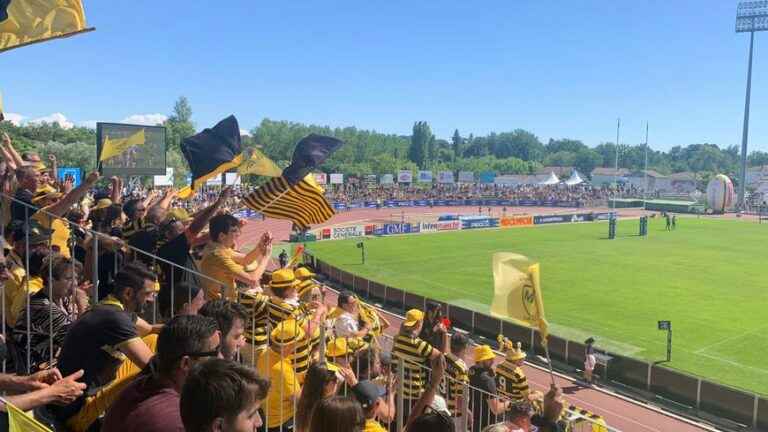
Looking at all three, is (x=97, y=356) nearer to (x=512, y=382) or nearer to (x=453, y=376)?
(x=453, y=376)

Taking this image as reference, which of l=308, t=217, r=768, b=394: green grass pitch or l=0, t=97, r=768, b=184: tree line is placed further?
l=0, t=97, r=768, b=184: tree line

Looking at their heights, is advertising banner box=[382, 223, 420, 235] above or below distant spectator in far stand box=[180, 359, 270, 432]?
below

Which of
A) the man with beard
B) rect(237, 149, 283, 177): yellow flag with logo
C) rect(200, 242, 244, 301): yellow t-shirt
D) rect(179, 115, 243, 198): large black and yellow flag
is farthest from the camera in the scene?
rect(237, 149, 283, 177): yellow flag with logo

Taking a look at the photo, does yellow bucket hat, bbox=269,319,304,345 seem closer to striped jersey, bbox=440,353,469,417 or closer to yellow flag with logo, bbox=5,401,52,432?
striped jersey, bbox=440,353,469,417

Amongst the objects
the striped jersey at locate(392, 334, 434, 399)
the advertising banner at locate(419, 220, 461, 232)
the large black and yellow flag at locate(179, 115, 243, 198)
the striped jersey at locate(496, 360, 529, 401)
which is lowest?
the advertising banner at locate(419, 220, 461, 232)

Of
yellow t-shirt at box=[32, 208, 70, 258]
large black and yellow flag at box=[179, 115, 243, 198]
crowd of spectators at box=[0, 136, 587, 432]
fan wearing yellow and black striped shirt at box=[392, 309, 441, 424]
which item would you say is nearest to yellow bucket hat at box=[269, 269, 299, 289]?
crowd of spectators at box=[0, 136, 587, 432]

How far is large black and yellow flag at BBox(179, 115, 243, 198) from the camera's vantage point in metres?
9.90

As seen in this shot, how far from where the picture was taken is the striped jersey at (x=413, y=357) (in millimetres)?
7191

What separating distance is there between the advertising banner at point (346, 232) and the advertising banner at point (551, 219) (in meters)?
23.5

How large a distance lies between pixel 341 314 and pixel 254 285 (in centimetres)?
150

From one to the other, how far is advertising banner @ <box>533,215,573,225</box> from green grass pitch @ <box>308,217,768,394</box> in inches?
350

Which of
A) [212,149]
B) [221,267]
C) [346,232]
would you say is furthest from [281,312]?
[346,232]

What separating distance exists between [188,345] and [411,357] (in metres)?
4.26

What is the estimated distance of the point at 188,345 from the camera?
11.5 feet
